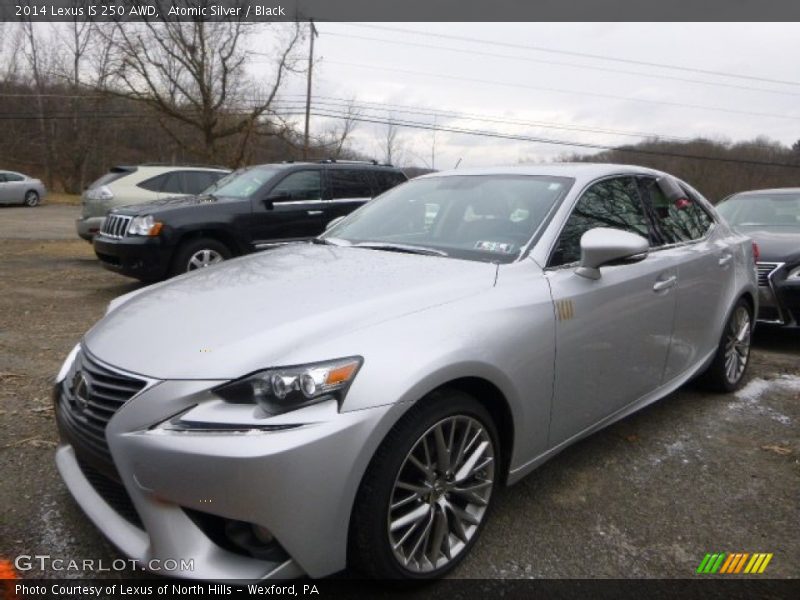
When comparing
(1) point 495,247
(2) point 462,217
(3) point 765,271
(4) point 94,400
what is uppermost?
(2) point 462,217

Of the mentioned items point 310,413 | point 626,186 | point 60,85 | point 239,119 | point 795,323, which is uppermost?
point 60,85

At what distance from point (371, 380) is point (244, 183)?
20.7 feet

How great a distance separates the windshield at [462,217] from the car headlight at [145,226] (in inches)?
146

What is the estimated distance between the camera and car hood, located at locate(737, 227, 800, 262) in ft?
18.2

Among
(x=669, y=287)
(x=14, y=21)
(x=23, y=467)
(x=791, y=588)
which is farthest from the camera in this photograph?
(x=14, y=21)

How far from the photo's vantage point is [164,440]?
178 centimetres

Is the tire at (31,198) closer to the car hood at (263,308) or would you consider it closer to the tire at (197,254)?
the tire at (197,254)

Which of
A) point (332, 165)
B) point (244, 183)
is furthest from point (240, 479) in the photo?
point (332, 165)

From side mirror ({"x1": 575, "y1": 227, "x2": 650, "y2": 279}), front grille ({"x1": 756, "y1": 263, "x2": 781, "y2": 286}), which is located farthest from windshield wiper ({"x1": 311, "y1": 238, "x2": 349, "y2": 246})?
front grille ({"x1": 756, "y1": 263, "x2": 781, "y2": 286})

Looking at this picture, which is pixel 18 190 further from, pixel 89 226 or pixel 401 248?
pixel 401 248

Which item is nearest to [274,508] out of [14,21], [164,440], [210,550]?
[210,550]

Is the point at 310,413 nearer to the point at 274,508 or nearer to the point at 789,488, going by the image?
the point at 274,508

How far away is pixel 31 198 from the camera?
26250 mm

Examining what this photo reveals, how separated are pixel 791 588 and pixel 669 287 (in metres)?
1.57
